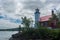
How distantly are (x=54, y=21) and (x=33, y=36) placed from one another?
35.5 feet

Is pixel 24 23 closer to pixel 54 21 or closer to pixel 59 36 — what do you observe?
pixel 54 21

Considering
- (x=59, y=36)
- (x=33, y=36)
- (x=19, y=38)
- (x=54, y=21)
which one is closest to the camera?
(x=59, y=36)

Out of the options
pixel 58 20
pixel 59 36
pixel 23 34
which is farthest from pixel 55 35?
pixel 58 20

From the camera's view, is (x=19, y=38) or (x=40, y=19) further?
(x=40, y=19)

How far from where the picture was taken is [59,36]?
48500 mm

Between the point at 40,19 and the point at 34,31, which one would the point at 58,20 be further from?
the point at 34,31

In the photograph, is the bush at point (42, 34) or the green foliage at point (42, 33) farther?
the green foliage at point (42, 33)

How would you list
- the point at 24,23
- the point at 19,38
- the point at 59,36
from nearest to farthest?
1. the point at 59,36
2. the point at 19,38
3. the point at 24,23

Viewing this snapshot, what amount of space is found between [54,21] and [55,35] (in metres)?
12.7

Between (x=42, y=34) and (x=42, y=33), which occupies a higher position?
(x=42, y=33)

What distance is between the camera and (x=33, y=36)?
5241 cm

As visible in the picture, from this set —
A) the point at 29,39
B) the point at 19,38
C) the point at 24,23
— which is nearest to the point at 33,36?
the point at 29,39

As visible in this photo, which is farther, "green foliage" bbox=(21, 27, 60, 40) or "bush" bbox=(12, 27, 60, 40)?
"green foliage" bbox=(21, 27, 60, 40)

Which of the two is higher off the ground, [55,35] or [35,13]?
[35,13]
